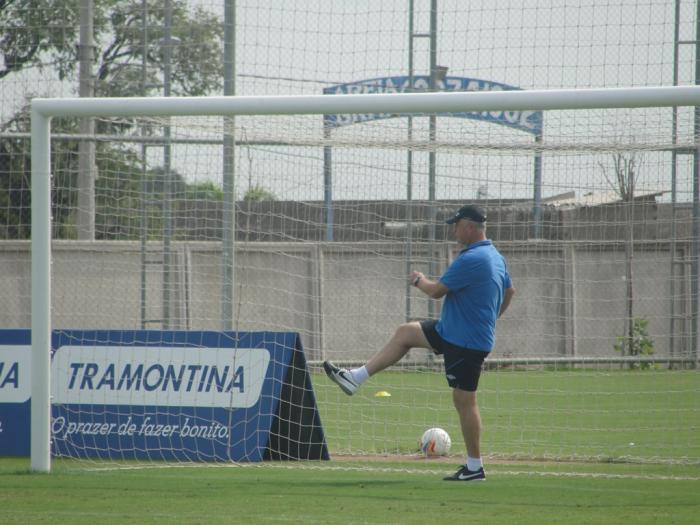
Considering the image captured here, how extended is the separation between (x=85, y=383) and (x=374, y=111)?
3538 mm

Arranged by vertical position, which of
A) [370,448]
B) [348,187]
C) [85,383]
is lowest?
[370,448]

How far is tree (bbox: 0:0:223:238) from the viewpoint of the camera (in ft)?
47.3

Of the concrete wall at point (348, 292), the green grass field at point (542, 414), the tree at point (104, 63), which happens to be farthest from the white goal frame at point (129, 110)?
the concrete wall at point (348, 292)

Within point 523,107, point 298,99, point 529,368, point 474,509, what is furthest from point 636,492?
point 529,368

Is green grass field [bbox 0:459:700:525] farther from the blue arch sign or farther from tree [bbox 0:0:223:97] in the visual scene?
tree [bbox 0:0:223:97]

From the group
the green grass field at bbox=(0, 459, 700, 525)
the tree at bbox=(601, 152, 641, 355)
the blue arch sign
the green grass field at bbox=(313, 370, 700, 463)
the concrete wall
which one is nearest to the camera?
the green grass field at bbox=(0, 459, 700, 525)

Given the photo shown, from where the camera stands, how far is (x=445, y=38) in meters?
12.7

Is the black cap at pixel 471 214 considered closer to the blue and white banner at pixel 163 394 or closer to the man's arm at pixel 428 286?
the man's arm at pixel 428 286

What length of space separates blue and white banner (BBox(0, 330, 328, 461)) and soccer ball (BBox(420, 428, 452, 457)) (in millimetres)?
841

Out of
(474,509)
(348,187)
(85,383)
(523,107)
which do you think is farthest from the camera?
(348,187)

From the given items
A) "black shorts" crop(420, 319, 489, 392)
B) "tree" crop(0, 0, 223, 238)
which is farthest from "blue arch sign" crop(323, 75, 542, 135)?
"black shorts" crop(420, 319, 489, 392)

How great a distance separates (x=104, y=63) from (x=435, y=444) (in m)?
11.4

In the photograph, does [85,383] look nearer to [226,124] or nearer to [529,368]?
[226,124]

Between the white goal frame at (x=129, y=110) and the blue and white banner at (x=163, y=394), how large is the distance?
1.12 metres
